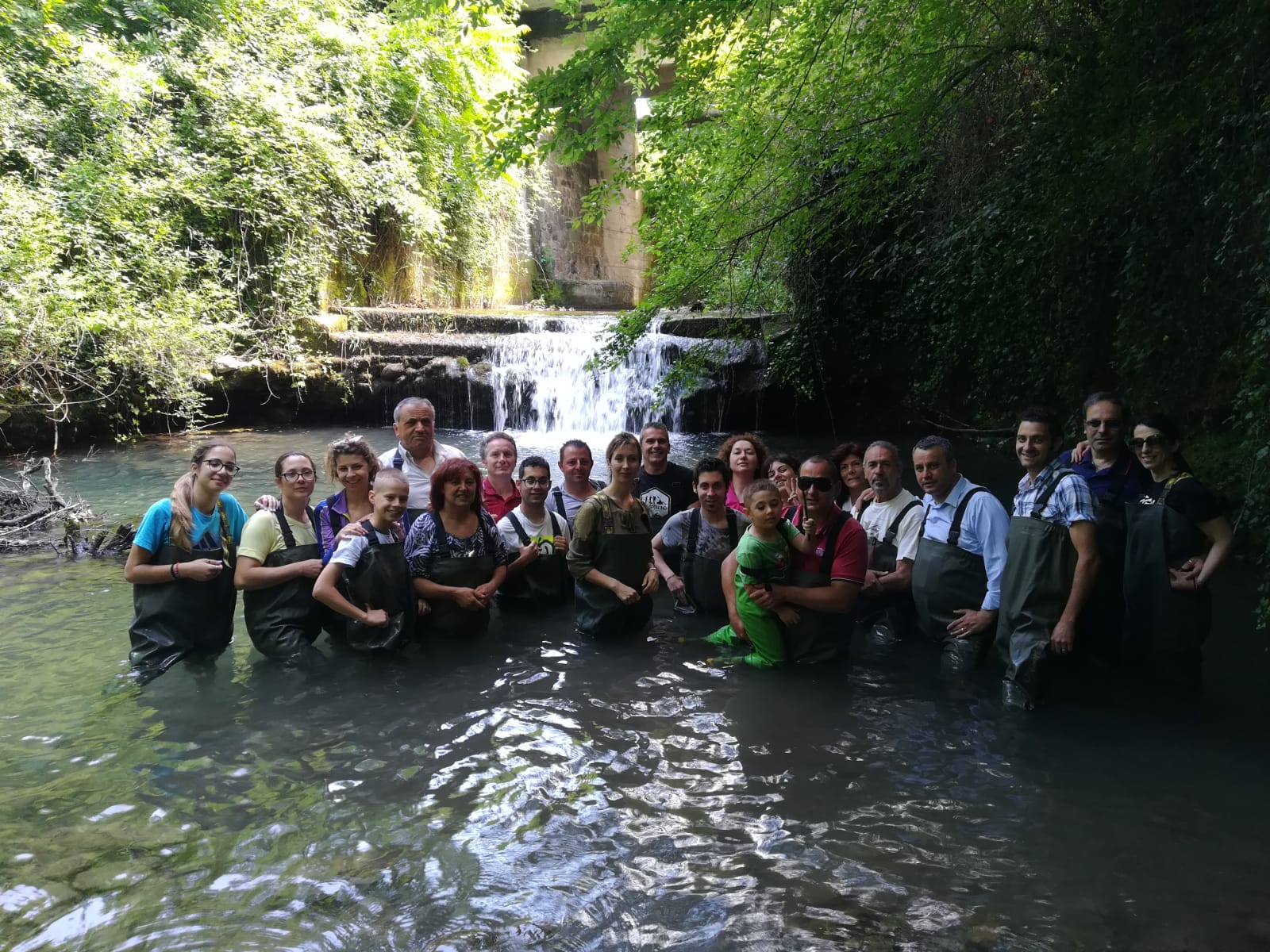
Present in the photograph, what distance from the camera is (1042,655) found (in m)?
4.14

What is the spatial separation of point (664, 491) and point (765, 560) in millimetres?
1782

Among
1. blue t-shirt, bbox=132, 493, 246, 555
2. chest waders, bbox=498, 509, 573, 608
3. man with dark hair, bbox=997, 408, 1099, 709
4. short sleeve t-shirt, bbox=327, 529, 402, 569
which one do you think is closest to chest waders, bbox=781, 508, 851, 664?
man with dark hair, bbox=997, 408, 1099, 709

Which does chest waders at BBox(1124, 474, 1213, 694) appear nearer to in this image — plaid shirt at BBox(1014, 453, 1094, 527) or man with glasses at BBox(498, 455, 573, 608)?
plaid shirt at BBox(1014, 453, 1094, 527)

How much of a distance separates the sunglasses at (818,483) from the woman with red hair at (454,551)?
6.33 feet

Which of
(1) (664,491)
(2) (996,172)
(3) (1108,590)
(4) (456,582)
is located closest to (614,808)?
(4) (456,582)

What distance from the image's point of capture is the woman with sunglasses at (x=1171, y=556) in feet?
13.3

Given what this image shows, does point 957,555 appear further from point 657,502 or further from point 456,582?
point 456,582

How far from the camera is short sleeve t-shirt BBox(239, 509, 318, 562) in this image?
4703 mm

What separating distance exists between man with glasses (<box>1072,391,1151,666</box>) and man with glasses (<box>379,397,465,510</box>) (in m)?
3.73

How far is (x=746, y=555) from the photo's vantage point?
4.55 metres

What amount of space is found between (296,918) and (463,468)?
2.63 meters

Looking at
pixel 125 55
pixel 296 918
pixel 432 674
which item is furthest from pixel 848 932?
pixel 125 55

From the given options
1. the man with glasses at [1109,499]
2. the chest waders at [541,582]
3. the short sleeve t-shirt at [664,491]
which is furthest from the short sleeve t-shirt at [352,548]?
the man with glasses at [1109,499]

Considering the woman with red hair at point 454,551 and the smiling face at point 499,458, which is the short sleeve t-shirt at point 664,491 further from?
the woman with red hair at point 454,551
